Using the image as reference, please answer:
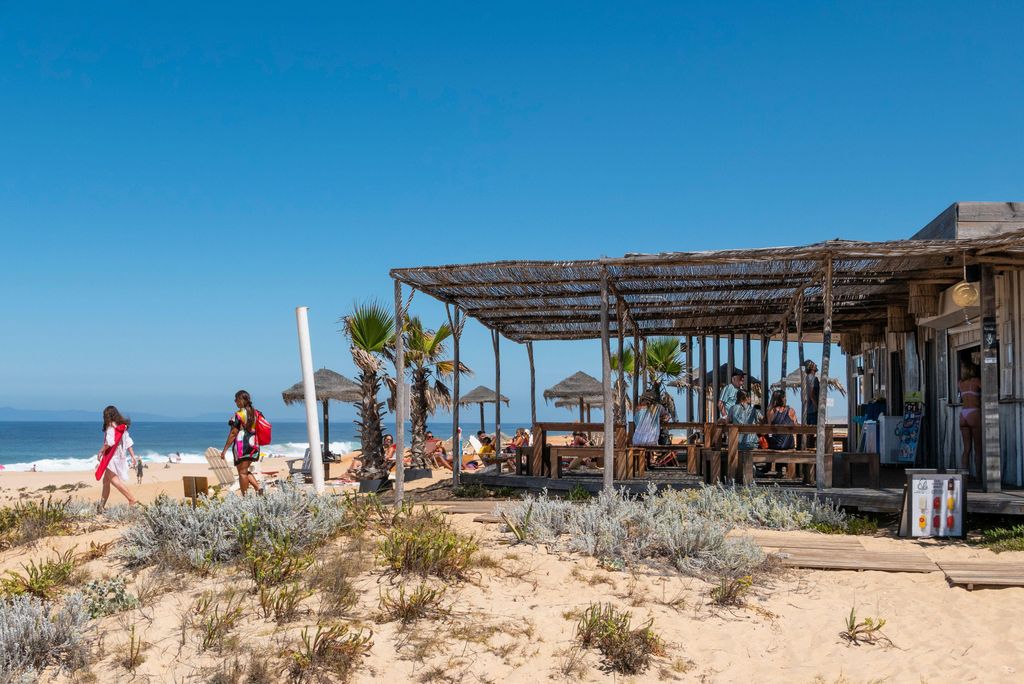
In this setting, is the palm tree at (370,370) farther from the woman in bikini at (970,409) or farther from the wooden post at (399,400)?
the woman in bikini at (970,409)

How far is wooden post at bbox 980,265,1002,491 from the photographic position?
8203 millimetres

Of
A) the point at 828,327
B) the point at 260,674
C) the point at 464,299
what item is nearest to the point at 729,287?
the point at 828,327

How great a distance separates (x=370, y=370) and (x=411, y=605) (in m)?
9.77

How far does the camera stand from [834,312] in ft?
43.3

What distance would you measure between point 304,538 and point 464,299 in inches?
189

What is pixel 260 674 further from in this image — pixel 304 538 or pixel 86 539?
pixel 86 539

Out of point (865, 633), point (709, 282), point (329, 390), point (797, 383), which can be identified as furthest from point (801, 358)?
point (329, 390)

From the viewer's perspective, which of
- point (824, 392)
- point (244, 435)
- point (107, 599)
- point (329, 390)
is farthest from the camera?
point (329, 390)

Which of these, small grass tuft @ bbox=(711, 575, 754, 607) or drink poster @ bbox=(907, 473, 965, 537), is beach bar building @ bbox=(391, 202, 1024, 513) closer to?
drink poster @ bbox=(907, 473, 965, 537)

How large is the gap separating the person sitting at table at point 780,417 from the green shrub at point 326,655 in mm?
7228

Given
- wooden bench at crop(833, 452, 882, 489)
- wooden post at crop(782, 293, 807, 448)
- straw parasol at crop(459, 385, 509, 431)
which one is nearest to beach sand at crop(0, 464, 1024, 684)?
wooden bench at crop(833, 452, 882, 489)

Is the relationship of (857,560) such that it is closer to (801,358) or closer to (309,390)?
(309,390)

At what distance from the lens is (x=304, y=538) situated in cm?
717

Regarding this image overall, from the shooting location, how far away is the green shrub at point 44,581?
614 cm
